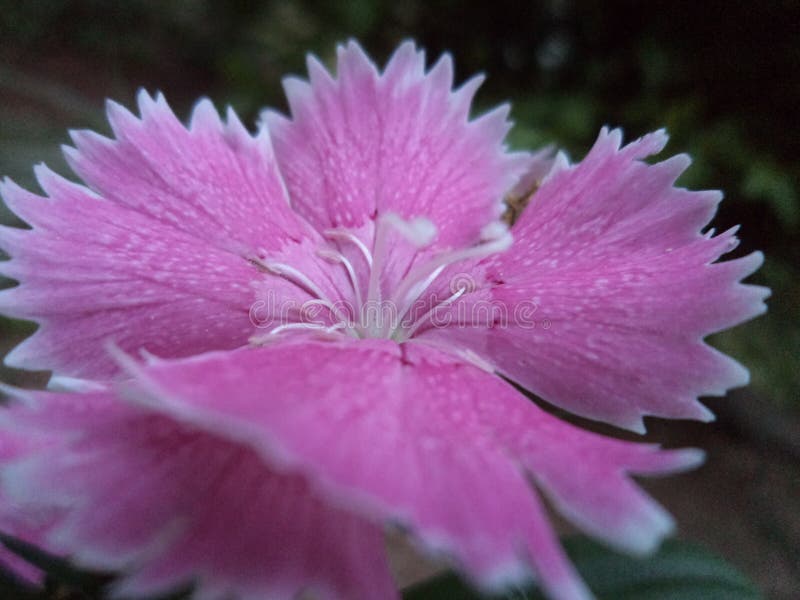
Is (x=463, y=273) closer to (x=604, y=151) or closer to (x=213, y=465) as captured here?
(x=604, y=151)

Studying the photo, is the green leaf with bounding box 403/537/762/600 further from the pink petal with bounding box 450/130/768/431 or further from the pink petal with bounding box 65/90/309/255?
the pink petal with bounding box 65/90/309/255

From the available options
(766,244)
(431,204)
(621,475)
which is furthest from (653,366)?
(766,244)

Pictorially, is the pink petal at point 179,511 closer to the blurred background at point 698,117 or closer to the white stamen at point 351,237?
the white stamen at point 351,237

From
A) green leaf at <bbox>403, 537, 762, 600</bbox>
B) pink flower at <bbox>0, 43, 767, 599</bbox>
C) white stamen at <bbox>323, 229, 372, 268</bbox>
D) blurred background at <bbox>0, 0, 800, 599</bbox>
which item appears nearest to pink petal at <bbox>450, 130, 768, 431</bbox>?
pink flower at <bbox>0, 43, 767, 599</bbox>

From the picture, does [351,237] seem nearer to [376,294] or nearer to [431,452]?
[376,294]
